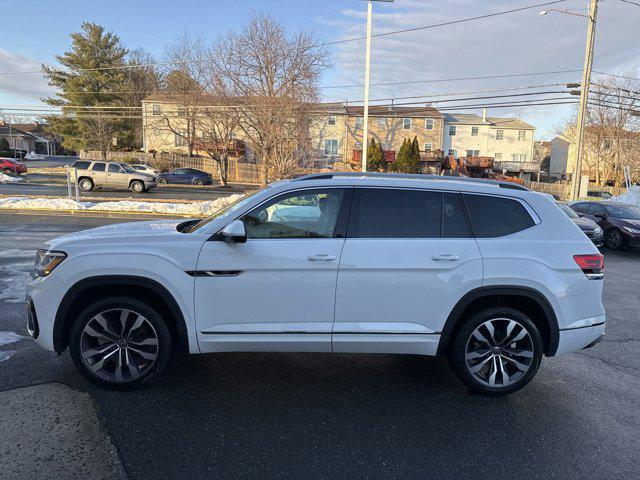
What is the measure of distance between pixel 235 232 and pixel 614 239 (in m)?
14.5

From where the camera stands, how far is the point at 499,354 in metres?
3.73

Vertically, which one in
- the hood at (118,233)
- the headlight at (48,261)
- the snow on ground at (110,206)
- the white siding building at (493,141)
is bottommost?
the snow on ground at (110,206)

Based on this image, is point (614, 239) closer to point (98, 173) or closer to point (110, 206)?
point (110, 206)

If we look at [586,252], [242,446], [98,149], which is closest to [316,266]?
[242,446]

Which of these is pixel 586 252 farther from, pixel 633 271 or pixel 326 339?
pixel 633 271

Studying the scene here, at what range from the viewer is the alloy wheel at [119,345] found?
357 centimetres

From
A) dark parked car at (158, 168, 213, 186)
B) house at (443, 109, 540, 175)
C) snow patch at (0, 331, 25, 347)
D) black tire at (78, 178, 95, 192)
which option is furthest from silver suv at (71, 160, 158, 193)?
house at (443, 109, 540, 175)

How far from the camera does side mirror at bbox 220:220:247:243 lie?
3311mm

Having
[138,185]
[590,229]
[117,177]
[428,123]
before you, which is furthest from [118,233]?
[428,123]

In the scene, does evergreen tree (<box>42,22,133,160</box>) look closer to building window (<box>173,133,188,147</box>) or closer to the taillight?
building window (<box>173,133,188,147</box>)

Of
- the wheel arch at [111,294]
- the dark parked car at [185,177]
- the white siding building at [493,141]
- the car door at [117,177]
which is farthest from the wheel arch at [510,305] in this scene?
the white siding building at [493,141]

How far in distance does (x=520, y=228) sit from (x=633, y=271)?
29.1 feet

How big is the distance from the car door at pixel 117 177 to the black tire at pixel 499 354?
2630 centimetres

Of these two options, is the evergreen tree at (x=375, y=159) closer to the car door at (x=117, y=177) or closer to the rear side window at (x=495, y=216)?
the car door at (x=117, y=177)
